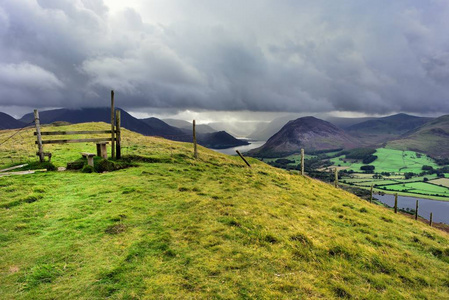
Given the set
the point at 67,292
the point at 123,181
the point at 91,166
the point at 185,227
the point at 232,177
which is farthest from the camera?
the point at 232,177

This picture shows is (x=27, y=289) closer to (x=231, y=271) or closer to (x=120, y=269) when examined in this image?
(x=120, y=269)

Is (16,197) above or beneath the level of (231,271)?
above

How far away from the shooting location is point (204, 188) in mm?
15914

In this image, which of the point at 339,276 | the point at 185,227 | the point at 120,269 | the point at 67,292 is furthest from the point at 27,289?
the point at 339,276

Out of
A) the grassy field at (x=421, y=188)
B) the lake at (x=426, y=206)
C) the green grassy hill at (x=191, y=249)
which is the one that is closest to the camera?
the green grassy hill at (x=191, y=249)

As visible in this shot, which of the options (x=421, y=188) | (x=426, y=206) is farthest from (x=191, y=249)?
(x=421, y=188)

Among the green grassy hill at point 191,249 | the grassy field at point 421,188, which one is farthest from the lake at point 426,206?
the green grassy hill at point 191,249

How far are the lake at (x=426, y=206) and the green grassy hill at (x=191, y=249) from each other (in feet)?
460

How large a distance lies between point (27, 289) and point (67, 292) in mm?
1140

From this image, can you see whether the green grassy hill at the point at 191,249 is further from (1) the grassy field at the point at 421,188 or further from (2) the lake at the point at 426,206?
(1) the grassy field at the point at 421,188

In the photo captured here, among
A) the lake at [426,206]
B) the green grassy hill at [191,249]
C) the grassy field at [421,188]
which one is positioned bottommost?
the lake at [426,206]

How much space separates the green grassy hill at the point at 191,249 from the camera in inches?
244

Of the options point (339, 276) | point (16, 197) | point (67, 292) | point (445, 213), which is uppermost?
point (16, 197)

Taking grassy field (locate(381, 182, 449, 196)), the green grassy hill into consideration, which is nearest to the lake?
grassy field (locate(381, 182, 449, 196))
